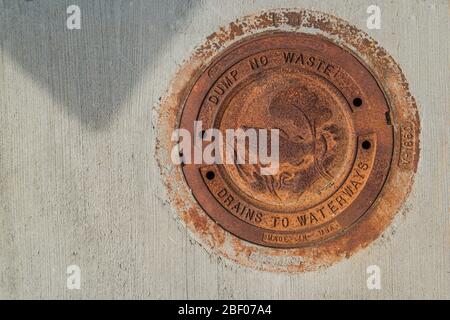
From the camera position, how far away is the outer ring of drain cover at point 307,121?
105 inches

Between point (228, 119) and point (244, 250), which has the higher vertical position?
point (228, 119)

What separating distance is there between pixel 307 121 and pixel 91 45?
1.29m

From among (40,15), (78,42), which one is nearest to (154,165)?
(78,42)

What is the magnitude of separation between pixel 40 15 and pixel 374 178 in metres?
2.10

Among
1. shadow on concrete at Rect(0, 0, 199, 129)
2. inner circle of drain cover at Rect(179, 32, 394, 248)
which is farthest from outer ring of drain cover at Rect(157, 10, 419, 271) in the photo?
shadow on concrete at Rect(0, 0, 199, 129)

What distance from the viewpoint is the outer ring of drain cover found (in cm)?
266

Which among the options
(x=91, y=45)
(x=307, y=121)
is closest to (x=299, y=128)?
(x=307, y=121)

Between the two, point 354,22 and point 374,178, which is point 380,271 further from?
point 354,22

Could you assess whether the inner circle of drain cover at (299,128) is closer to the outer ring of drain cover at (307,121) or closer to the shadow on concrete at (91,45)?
the outer ring of drain cover at (307,121)

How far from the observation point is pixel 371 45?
8.88 feet

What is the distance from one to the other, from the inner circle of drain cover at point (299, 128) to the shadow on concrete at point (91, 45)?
39 centimetres

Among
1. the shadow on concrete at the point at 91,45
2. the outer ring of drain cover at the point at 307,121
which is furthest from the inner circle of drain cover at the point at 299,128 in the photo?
the shadow on concrete at the point at 91,45

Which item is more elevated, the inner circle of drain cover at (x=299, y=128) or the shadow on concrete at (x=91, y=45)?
the shadow on concrete at (x=91, y=45)

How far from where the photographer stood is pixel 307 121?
2.63 metres
